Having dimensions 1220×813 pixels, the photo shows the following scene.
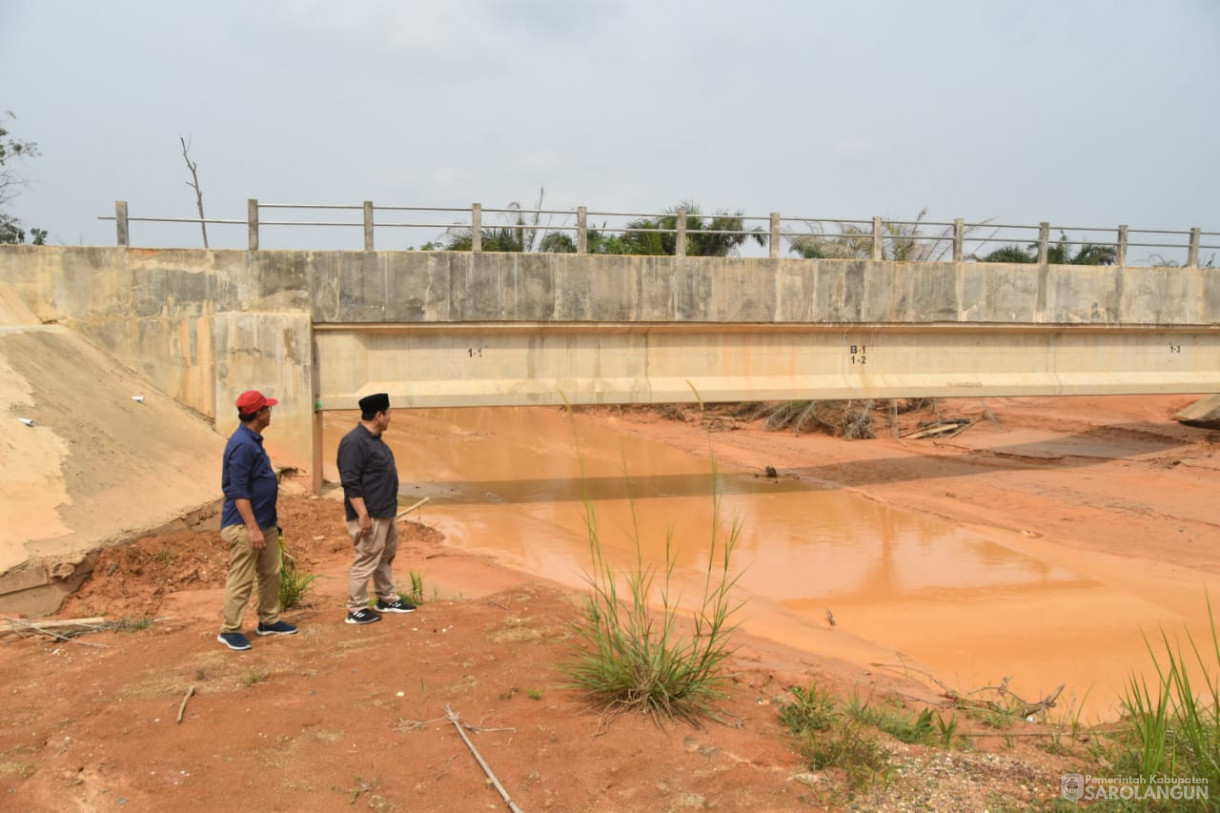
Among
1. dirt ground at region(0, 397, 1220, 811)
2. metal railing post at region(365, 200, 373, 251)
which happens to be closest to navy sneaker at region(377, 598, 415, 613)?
dirt ground at region(0, 397, 1220, 811)

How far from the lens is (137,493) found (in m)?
8.06

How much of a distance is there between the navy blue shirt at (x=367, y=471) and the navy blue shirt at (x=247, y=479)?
19.9 inches

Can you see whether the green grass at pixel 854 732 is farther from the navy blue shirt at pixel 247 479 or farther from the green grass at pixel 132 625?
the green grass at pixel 132 625

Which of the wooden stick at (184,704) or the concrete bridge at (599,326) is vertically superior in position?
the concrete bridge at (599,326)

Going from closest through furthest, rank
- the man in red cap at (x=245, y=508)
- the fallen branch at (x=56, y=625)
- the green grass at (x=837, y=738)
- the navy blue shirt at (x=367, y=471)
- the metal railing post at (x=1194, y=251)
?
the green grass at (x=837, y=738) → the man in red cap at (x=245, y=508) → the fallen branch at (x=56, y=625) → the navy blue shirt at (x=367, y=471) → the metal railing post at (x=1194, y=251)

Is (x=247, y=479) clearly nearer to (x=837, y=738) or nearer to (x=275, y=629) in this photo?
(x=275, y=629)

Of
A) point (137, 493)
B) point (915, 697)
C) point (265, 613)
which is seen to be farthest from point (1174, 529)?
point (137, 493)

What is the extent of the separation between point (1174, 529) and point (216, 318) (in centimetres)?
1344

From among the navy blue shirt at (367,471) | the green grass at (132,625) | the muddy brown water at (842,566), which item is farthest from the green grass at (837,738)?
the green grass at (132,625)

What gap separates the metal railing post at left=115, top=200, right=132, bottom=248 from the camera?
11328 mm

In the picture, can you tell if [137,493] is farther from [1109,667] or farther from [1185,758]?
[1109,667]

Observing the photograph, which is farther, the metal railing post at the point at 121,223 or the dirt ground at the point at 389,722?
the metal railing post at the point at 121,223

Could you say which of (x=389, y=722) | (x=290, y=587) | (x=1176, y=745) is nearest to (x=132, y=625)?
(x=290, y=587)

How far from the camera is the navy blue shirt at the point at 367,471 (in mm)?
5703
